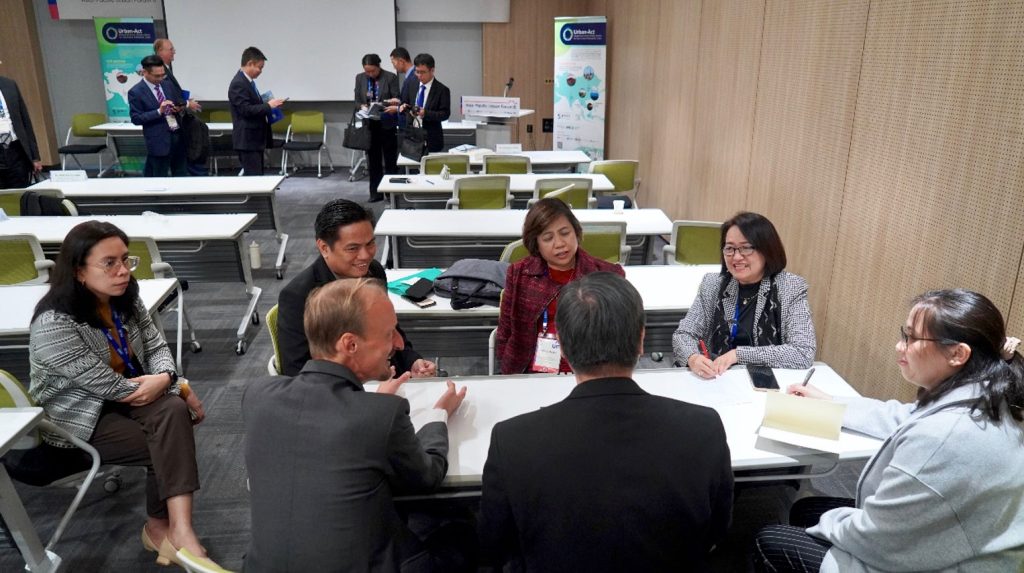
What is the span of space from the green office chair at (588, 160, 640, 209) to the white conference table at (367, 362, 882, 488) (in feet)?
12.9

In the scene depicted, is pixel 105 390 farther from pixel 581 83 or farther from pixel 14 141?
pixel 581 83

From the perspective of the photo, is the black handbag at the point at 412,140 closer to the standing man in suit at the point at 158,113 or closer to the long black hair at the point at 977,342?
the standing man in suit at the point at 158,113

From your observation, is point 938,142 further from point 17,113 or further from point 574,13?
point 574,13

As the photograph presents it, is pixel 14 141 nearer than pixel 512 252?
No

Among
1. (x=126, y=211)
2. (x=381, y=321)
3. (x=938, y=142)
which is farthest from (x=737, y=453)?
(x=126, y=211)

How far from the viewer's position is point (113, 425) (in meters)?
2.46

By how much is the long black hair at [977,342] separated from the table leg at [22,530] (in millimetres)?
2660

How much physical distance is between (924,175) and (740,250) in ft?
3.24

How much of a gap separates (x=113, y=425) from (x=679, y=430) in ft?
6.86

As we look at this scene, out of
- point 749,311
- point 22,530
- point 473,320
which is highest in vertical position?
point 749,311

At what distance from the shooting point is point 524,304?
2738mm

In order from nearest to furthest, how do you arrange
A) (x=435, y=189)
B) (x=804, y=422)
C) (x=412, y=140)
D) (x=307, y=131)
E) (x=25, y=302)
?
(x=804, y=422)
(x=25, y=302)
(x=435, y=189)
(x=412, y=140)
(x=307, y=131)

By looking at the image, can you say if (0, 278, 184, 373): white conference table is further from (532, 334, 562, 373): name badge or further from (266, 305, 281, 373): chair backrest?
(532, 334, 562, 373): name badge

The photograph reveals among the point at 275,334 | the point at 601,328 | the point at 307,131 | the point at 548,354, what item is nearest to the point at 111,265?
the point at 275,334
